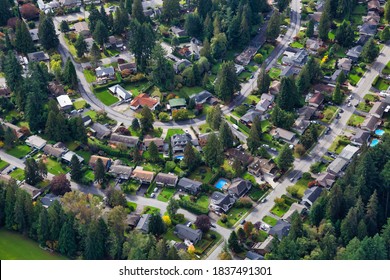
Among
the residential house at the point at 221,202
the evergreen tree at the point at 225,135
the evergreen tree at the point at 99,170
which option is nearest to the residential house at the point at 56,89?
the evergreen tree at the point at 99,170

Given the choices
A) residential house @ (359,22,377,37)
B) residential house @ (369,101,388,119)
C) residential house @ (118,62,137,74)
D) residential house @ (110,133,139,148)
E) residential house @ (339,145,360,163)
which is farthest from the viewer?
residential house @ (359,22,377,37)

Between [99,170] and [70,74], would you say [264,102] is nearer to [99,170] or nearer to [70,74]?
[99,170]

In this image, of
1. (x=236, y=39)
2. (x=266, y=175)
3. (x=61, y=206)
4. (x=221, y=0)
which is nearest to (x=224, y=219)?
(x=266, y=175)

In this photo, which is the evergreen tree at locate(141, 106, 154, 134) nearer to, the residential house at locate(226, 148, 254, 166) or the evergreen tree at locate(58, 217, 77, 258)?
the residential house at locate(226, 148, 254, 166)

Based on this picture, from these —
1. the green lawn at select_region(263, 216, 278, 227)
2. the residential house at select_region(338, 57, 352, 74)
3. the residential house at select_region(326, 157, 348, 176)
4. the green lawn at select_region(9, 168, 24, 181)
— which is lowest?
the green lawn at select_region(9, 168, 24, 181)

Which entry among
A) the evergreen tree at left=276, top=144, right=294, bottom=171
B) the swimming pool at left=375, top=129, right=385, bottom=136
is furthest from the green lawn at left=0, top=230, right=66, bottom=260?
the swimming pool at left=375, top=129, right=385, bottom=136

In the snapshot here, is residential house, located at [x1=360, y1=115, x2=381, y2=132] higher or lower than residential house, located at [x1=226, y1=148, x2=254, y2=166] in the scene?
higher

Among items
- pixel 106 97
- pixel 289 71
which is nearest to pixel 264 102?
pixel 289 71

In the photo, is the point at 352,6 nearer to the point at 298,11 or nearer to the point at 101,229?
the point at 298,11
